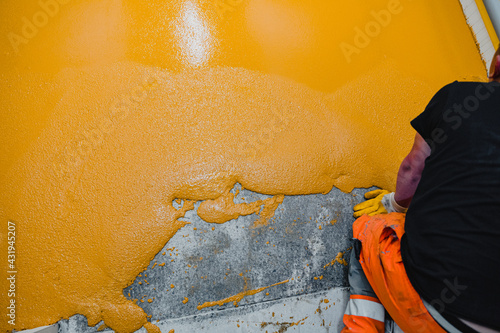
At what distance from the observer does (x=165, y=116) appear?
155 centimetres

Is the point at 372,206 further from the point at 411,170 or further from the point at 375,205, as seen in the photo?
the point at 411,170

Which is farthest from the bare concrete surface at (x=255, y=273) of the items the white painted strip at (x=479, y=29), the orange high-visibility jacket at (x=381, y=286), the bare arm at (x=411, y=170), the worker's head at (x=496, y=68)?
the white painted strip at (x=479, y=29)

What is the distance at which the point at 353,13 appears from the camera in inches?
78.1

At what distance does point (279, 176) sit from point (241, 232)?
0.36m

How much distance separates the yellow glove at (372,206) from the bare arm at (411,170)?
13 cm

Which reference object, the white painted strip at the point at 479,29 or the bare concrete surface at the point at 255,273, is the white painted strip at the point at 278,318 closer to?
the bare concrete surface at the point at 255,273

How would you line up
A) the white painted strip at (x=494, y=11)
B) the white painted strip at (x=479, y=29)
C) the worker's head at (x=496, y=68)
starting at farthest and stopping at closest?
the white painted strip at (x=479, y=29)
the white painted strip at (x=494, y=11)
the worker's head at (x=496, y=68)

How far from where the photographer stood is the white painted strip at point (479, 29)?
2039 mm

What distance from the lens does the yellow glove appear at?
1562 mm

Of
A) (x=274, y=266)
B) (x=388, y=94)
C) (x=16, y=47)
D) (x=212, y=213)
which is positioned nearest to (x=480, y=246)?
(x=274, y=266)

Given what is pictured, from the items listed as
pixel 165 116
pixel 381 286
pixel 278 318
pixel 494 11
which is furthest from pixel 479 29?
pixel 278 318

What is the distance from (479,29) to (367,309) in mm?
2192

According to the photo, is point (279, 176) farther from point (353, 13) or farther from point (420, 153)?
point (353, 13)

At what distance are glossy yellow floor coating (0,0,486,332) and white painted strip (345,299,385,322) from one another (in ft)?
1.95
